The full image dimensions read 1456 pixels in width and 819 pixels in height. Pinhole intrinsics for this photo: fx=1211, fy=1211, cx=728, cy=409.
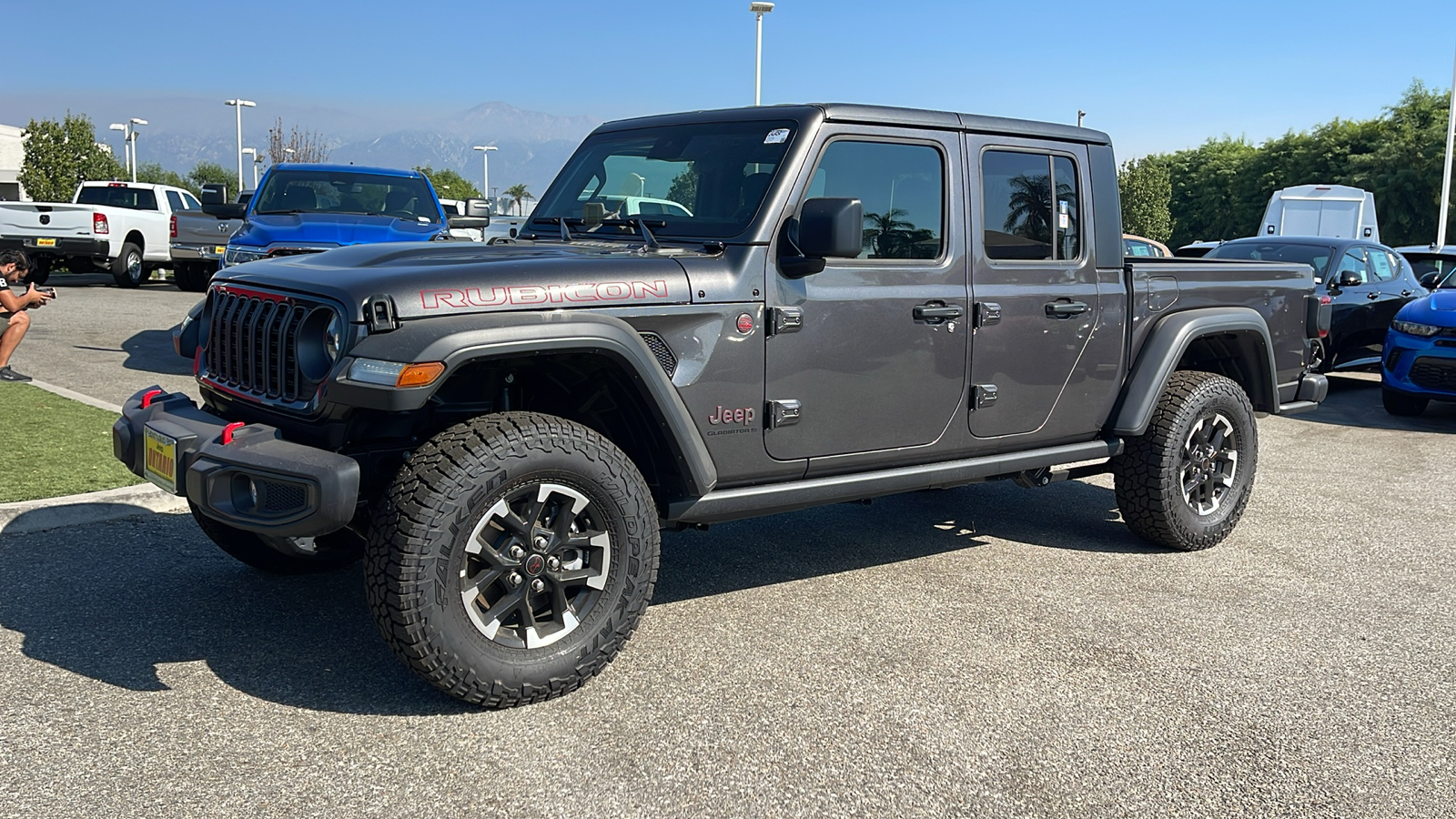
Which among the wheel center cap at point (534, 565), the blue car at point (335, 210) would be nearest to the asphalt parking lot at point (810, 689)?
the wheel center cap at point (534, 565)

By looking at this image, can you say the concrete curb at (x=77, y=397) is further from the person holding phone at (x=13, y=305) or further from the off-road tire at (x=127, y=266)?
the off-road tire at (x=127, y=266)

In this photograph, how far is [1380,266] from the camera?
12.7m

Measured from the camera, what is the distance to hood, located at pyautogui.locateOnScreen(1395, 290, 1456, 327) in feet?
34.1

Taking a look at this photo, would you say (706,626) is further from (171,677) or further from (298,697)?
(171,677)

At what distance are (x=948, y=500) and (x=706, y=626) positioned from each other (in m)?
2.71

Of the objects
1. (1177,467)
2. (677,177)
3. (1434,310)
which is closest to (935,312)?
(677,177)

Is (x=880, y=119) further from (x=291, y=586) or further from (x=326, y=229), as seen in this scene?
(x=326, y=229)

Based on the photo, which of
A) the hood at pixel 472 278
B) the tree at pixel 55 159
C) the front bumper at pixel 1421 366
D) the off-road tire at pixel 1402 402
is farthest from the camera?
the tree at pixel 55 159

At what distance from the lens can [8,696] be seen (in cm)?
378

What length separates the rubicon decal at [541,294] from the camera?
3633 millimetres

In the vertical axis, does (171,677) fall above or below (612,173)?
below

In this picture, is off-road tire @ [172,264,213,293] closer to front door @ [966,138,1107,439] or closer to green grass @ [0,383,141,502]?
green grass @ [0,383,141,502]

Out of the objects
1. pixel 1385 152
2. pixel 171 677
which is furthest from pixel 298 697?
pixel 1385 152

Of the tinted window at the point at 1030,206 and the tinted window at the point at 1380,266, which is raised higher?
the tinted window at the point at 1030,206
